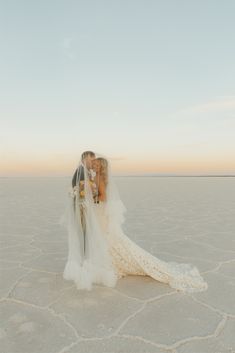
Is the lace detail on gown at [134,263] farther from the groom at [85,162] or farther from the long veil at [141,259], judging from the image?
the groom at [85,162]

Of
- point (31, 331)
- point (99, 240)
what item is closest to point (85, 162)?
point (99, 240)

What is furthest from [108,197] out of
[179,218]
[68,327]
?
[179,218]

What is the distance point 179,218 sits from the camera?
819 cm

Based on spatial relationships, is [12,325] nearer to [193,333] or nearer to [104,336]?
[104,336]

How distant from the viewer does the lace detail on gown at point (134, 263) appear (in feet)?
11.8

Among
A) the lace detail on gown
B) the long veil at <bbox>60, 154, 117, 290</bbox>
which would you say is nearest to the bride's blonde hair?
the long veil at <bbox>60, 154, 117, 290</bbox>

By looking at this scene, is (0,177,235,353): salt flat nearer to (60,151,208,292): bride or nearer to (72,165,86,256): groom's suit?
(60,151,208,292): bride

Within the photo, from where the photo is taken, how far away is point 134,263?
3758mm

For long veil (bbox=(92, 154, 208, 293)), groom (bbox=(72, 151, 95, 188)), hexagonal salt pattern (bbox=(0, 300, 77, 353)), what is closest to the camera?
hexagonal salt pattern (bbox=(0, 300, 77, 353))

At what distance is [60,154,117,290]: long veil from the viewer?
345 centimetres

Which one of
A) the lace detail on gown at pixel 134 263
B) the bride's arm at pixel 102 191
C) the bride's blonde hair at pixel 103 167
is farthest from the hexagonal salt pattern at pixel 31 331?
the bride's blonde hair at pixel 103 167

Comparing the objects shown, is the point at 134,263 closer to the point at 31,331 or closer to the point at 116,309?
the point at 116,309

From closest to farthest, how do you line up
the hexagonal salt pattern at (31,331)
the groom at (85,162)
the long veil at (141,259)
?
the hexagonal salt pattern at (31,331)
the groom at (85,162)
the long veil at (141,259)

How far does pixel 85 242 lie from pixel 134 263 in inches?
24.4
